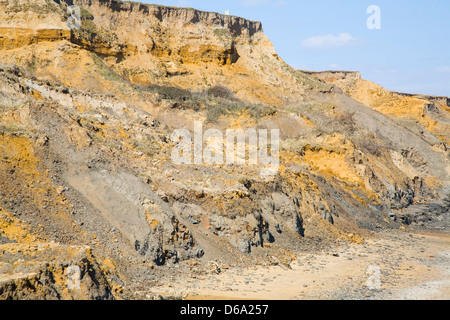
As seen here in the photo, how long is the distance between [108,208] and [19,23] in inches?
1153

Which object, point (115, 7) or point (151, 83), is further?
point (115, 7)

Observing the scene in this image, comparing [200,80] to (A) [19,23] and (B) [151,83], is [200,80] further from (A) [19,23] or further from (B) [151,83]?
(A) [19,23]

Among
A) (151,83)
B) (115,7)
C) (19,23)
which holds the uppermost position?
(115,7)

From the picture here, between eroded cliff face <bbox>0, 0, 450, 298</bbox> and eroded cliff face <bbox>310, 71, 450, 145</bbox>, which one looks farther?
eroded cliff face <bbox>310, 71, 450, 145</bbox>

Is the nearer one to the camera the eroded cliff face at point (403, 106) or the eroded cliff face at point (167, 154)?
the eroded cliff face at point (167, 154)

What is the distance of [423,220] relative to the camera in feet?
88.4

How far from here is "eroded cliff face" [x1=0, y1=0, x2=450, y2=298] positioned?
12.9m

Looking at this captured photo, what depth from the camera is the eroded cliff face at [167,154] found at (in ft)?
42.4

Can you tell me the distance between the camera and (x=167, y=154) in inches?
705

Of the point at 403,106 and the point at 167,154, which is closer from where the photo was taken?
the point at 167,154
